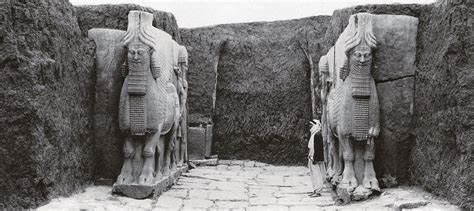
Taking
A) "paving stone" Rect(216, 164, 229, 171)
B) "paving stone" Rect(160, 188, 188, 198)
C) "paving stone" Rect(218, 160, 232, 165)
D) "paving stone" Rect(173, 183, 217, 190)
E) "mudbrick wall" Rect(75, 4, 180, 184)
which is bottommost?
"paving stone" Rect(216, 164, 229, 171)

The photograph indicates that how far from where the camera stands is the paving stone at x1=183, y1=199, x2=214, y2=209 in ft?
18.2

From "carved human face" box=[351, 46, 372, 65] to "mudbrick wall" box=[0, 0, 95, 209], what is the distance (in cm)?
278

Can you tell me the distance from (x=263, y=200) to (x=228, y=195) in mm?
451

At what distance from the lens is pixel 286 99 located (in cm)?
935

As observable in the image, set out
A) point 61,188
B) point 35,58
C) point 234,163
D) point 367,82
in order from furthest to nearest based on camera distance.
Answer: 1. point 234,163
2. point 367,82
3. point 61,188
4. point 35,58

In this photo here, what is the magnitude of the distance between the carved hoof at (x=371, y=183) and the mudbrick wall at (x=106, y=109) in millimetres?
2619

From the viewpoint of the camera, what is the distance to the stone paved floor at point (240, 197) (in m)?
4.86

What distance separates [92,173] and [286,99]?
168 inches

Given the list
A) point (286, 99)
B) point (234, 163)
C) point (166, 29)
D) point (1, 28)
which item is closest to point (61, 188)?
point (1, 28)

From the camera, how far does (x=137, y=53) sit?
5.60 metres

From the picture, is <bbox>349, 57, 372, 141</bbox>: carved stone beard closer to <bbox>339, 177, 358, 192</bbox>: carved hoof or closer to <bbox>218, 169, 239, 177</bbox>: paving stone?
<bbox>339, 177, 358, 192</bbox>: carved hoof

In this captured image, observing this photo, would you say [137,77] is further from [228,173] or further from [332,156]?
[228,173]

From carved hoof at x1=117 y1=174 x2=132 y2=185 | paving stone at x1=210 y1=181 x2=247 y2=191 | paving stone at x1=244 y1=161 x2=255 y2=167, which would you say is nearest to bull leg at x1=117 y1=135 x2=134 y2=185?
carved hoof at x1=117 y1=174 x2=132 y2=185

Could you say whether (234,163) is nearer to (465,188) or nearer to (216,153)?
(216,153)
